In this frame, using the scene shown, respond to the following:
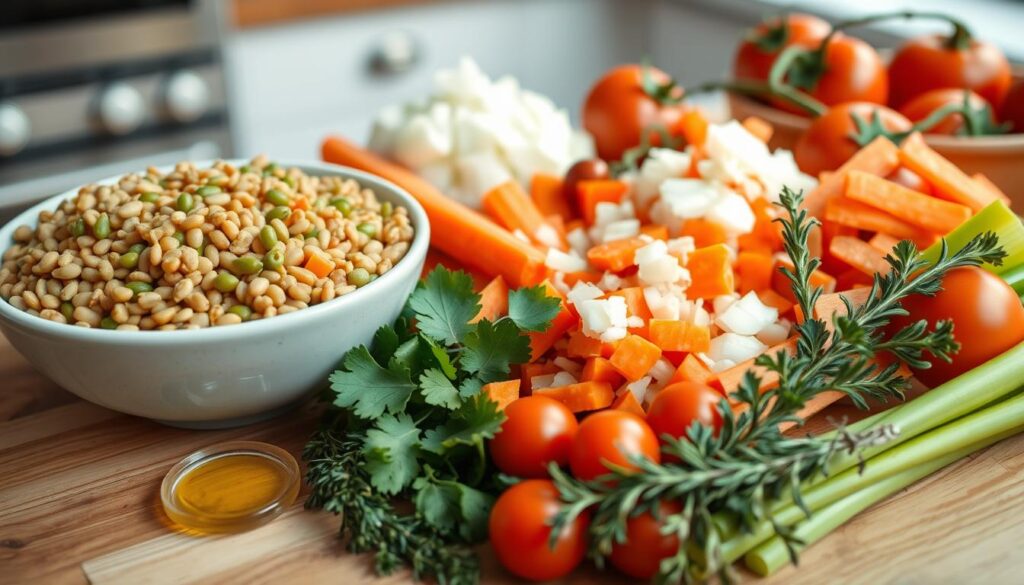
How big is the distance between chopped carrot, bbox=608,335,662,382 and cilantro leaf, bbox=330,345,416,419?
0.24 metres

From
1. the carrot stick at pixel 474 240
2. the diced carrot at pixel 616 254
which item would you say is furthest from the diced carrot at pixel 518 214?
the diced carrot at pixel 616 254

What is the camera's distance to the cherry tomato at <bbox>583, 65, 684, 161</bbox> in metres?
1.78

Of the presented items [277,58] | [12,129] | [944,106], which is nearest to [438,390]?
[944,106]

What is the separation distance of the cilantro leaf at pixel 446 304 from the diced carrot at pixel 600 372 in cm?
16

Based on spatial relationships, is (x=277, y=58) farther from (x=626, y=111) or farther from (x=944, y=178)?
(x=944, y=178)

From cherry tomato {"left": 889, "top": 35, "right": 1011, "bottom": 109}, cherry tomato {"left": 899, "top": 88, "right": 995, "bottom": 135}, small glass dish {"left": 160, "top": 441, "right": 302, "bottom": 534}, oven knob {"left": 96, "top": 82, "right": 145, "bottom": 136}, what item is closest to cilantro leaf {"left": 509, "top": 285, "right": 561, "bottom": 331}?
small glass dish {"left": 160, "top": 441, "right": 302, "bottom": 534}

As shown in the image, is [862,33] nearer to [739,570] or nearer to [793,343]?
[793,343]

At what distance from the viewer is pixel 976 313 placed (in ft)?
3.66

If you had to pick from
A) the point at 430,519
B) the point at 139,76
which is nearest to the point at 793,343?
the point at 430,519

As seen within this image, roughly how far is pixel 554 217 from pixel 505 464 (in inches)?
23.6

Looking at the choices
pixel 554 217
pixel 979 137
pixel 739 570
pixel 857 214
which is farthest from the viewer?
pixel 979 137

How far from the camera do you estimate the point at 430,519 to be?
96 cm

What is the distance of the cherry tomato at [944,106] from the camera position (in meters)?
1.67

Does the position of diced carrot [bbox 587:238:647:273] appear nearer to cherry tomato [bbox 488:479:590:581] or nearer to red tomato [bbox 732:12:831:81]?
cherry tomato [bbox 488:479:590:581]
